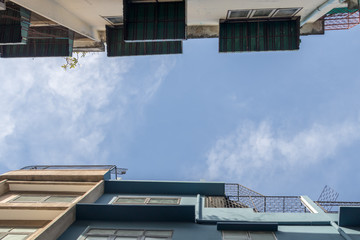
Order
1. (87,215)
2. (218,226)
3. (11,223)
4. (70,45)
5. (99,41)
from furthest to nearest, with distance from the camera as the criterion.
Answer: (99,41), (70,45), (11,223), (87,215), (218,226)

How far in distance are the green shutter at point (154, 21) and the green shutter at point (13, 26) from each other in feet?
15.0

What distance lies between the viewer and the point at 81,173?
14.1 metres

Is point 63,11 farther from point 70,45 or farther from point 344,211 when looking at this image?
point 344,211

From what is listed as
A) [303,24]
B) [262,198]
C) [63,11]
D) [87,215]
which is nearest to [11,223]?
[87,215]

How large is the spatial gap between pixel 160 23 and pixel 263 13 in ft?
16.8

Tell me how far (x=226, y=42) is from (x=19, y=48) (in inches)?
462

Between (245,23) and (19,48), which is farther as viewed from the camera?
(19,48)

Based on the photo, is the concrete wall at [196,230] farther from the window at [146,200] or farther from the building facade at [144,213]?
the window at [146,200]

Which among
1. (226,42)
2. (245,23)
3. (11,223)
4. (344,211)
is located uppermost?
(245,23)

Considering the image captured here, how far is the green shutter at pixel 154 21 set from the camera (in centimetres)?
1125

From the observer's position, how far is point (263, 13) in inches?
479

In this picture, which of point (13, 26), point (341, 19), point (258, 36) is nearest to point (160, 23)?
point (258, 36)

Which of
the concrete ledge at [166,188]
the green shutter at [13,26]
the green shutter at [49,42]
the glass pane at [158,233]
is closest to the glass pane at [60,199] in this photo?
the concrete ledge at [166,188]

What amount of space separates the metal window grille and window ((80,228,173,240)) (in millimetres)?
13118
